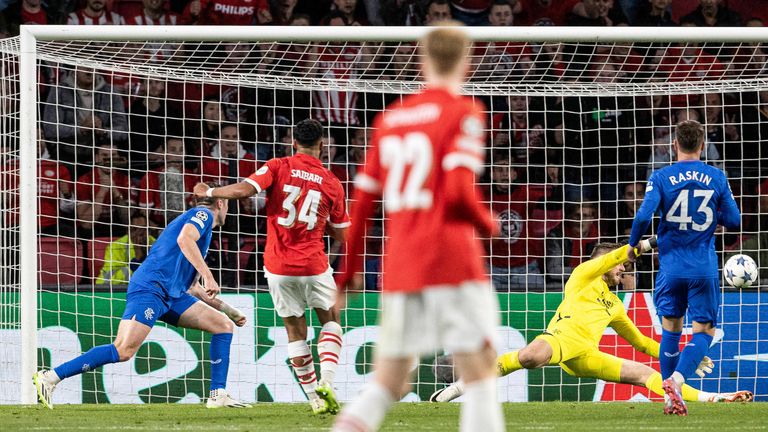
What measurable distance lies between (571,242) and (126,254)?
14.1 ft

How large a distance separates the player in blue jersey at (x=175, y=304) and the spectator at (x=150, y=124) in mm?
3194

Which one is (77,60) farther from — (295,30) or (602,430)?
(602,430)

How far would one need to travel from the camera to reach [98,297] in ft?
33.9

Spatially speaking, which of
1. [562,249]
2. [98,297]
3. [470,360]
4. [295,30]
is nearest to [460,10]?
[562,249]

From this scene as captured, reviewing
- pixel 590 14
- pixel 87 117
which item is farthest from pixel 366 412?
pixel 590 14

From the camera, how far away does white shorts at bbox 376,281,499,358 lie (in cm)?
414

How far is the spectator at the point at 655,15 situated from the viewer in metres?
14.1

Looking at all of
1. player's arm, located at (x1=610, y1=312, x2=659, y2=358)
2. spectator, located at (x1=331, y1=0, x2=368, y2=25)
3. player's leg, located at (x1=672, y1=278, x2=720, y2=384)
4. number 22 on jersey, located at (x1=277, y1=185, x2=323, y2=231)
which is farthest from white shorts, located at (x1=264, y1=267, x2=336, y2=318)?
spectator, located at (x1=331, y1=0, x2=368, y2=25)

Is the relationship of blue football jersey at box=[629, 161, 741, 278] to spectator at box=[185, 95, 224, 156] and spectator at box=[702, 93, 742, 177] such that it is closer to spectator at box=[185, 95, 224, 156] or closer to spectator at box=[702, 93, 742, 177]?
spectator at box=[702, 93, 742, 177]

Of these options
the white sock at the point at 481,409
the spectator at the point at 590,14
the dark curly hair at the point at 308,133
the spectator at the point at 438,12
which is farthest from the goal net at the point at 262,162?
the white sock at the point at 481,409

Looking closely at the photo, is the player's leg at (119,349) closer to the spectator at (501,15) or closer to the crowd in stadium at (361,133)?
the crowd in stadium at (361,133)

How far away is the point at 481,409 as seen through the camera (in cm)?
407

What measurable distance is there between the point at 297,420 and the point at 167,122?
5.90m

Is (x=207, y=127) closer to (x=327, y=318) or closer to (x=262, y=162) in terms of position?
(x=262, y=162)
